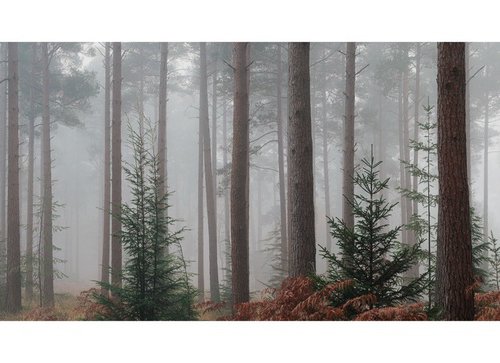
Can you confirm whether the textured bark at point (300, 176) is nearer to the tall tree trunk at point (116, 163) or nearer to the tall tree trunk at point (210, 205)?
the tall tree trunk at point (116, 163)

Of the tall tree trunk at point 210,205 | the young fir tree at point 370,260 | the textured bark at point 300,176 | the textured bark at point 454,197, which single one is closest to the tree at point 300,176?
the textured bark at point 300,176

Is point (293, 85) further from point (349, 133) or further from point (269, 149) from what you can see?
point (269, 149)

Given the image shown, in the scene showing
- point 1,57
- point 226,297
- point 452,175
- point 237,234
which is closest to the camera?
point 452,175

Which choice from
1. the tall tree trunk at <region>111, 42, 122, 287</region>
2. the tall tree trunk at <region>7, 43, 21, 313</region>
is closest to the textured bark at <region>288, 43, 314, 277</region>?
the tall tree trunk at <region>111, 42, 122, 287</region>

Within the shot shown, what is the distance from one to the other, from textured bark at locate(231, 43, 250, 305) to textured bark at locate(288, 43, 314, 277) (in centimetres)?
146

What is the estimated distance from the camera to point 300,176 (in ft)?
24.8

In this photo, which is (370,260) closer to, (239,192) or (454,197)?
(454,197)

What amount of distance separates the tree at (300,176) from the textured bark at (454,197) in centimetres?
211

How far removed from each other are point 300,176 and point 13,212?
7.56 m

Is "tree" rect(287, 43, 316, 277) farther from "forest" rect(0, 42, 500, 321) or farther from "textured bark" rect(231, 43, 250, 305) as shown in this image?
"textured bark" rect(231, 43, 250, 305)

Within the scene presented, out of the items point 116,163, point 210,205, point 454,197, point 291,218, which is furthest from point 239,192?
point 210,205
